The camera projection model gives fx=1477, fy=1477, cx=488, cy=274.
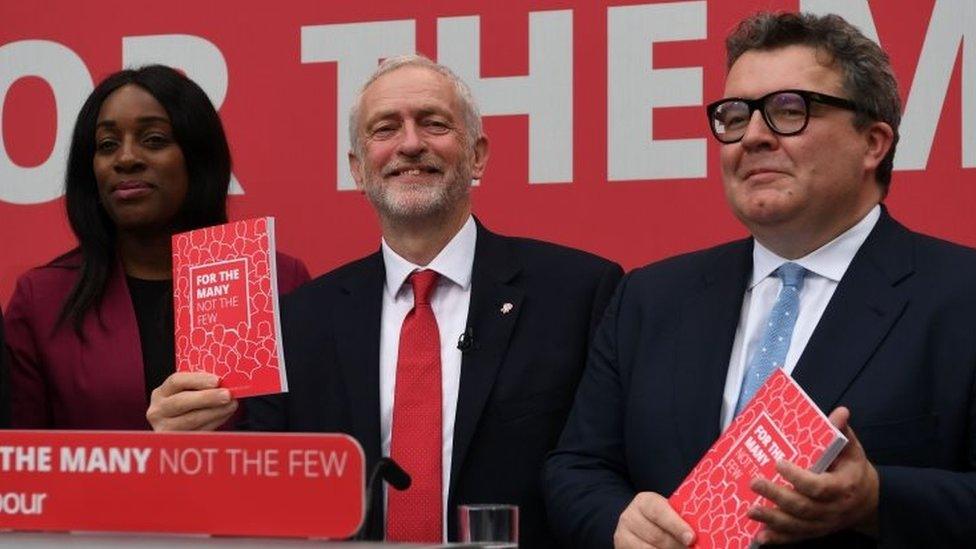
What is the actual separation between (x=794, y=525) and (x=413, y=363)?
1.05 meters

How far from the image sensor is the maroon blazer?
3383mm

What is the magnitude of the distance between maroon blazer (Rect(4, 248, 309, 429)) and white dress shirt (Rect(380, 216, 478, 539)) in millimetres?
478

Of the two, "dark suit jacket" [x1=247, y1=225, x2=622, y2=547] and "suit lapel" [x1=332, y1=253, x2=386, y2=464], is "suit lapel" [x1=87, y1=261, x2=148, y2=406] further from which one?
"suit lapel" [x1=332, y1=253, x2=386, y2=464]

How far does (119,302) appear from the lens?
344cm

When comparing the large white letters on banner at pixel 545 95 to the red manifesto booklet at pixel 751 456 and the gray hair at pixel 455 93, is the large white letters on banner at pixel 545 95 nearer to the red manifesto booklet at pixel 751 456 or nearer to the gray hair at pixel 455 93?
the gray hair at pixel 455 93

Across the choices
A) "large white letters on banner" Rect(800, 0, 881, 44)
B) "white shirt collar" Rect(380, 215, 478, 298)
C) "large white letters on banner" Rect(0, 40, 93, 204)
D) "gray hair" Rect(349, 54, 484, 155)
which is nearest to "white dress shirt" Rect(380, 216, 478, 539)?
"white shirt collar" Rect(380, 215, 478, 298)

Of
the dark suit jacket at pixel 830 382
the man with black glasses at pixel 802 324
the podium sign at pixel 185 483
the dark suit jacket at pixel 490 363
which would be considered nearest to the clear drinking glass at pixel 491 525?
the podium sign at pixel 185 483

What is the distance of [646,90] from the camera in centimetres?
372

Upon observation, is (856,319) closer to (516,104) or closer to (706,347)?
(706,347)

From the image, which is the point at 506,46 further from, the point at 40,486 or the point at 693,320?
the point at 40,486

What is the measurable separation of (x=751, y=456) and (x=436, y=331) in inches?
41.6

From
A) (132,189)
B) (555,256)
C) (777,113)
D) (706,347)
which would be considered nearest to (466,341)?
(555,256)

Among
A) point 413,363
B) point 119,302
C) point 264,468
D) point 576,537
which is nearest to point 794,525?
point 576,537

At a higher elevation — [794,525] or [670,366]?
[670,366]
